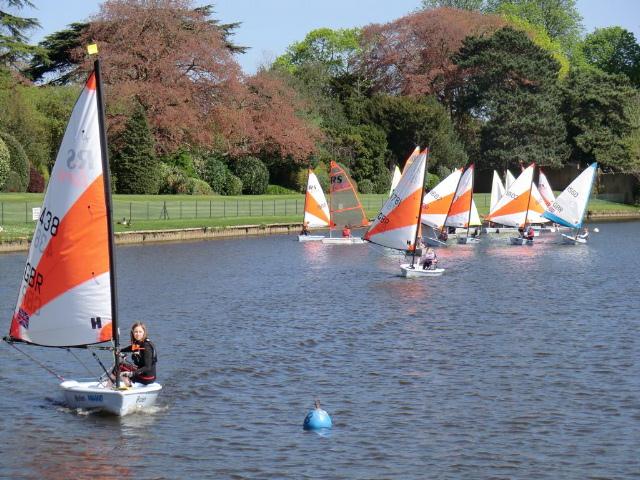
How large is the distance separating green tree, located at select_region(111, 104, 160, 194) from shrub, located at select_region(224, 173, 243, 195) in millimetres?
9314

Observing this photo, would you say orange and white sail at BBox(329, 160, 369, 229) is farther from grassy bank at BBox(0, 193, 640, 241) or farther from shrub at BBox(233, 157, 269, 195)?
shrub at BBox(233, 157, 269, 195)

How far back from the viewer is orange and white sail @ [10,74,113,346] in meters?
22.8

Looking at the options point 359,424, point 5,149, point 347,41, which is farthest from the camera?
point 347,41

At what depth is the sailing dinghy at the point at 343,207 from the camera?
6938 cm

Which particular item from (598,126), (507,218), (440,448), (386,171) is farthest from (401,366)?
(598,126)

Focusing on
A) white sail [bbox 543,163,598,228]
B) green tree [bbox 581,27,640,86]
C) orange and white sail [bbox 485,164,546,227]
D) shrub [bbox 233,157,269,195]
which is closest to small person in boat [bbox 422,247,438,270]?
white sail [bbox 543,163,598,228]

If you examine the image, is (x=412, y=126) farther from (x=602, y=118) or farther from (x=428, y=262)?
(x=428, y=262)

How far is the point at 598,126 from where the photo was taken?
121 meters

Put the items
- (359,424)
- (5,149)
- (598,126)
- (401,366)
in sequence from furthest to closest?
1. (598,126)
2. (5,149)
3. (401,366)
4. (359,424)

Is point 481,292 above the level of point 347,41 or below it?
below

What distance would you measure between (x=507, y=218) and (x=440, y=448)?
5836cm

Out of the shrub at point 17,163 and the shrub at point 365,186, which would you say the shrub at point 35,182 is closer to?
the shrub at point 17,163

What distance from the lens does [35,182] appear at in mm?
81875

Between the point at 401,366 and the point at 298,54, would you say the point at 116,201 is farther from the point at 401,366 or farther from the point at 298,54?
the point at 298,54
